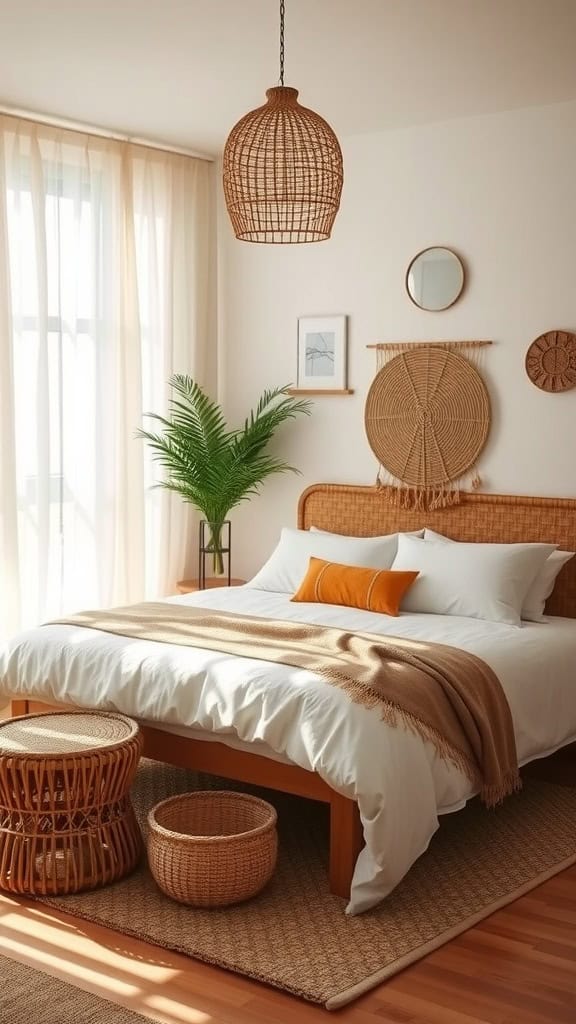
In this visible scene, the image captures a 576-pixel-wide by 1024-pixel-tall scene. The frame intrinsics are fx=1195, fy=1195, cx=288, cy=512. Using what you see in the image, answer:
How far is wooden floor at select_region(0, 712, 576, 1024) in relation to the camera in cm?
292

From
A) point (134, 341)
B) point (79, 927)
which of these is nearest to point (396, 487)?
point (134, 341)

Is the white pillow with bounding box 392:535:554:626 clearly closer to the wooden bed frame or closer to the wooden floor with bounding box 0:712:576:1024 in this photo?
the wooden bed frame

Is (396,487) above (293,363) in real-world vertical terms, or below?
below

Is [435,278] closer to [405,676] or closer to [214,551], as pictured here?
[214,551]

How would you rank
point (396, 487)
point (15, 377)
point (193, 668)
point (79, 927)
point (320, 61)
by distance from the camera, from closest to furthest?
point (79, 927) → point (193, 668) → point (320, 61) → point (15, 377) → point (396, 487)

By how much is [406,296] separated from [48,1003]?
3818 mm

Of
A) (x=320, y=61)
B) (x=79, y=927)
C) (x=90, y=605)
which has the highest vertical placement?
(x=320, y=61)

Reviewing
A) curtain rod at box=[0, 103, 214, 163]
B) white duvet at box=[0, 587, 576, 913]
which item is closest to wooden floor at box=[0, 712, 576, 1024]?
white duvet at box=[0, 587, 576, 913]

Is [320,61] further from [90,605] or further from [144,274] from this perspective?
[90,605]

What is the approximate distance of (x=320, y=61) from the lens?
4.63 meters

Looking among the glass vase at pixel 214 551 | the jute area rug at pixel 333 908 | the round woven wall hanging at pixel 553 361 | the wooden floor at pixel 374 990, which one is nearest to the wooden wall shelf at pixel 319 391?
the glass vase at pixel 214 551

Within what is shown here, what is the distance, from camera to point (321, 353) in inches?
241

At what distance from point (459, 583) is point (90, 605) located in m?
1.91

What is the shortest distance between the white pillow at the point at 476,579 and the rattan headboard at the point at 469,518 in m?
0.21
